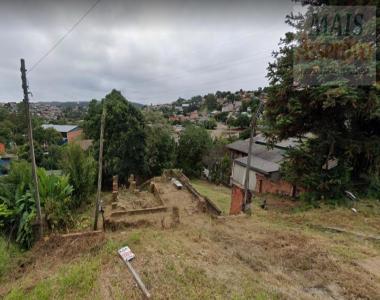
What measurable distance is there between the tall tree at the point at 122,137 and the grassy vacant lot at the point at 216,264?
1076 cm

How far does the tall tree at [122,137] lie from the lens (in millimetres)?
16734

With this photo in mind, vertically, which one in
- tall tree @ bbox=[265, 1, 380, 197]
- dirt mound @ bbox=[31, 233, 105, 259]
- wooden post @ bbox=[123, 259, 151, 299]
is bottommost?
dirt mound @ bbox=[31, 233, 105, 259]

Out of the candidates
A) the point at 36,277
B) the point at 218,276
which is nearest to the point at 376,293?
the point at 218,276

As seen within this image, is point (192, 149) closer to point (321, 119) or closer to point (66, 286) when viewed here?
point (321, 119)

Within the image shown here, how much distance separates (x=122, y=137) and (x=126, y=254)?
1308 centimetres

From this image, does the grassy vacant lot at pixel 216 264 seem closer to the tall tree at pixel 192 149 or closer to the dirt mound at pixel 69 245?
the dirt mound at pixel 69 245

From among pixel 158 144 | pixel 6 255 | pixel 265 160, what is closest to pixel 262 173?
pixel 265 160

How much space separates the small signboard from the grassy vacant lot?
15 cm

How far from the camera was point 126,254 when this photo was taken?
4422 mm

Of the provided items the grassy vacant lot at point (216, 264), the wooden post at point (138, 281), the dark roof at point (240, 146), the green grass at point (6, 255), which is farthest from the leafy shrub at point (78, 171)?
the dark roof at point (240, 146)

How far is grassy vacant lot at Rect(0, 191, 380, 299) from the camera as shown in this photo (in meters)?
3.59

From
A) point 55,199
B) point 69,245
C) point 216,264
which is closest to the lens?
point 216,264

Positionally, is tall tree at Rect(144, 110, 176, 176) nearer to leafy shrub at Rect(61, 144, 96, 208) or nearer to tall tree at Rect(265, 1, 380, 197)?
leafy shrub at Rect(61, 144, 96, 208)

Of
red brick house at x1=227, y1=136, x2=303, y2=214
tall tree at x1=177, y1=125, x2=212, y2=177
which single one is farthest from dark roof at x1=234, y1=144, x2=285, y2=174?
tall tree at x1=177, y1=125, x2=212, y2=177
